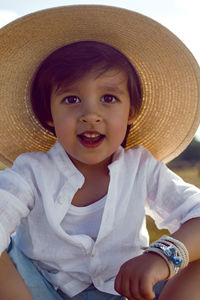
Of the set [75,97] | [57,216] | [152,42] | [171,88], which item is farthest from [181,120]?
[57,216]

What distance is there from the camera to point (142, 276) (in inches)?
51.0

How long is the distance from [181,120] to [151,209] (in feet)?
1.50

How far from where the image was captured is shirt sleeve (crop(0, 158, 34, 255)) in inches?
60.7

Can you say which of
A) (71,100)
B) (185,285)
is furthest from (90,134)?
(185,285)

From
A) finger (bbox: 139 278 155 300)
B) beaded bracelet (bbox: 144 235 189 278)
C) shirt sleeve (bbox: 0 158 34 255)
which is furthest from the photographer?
shirt sleeve (bbox: 0 158 34 255)

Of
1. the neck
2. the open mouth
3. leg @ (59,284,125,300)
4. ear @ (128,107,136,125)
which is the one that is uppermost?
ear @ (128,107,136,125)

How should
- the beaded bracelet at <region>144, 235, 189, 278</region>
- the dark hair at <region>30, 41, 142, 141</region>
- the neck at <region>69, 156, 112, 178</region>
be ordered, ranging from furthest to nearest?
the neck at <region>69, 156, 112, 178</region>
the dark hair at <region>30, 41, 142, 141</region>
the beaded bracelet at <region>144, 235, 189, 278</region>

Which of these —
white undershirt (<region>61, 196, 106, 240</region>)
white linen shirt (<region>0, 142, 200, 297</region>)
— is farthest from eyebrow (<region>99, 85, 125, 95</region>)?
white undershirt (<region>61, 196, 106, 240</region>)

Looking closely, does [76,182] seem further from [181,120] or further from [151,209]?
[181,120]

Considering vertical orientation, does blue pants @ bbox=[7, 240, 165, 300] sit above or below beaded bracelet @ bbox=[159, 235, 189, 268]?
below

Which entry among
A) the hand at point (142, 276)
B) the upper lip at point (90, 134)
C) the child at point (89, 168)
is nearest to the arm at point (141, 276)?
the hand at point (142, 276)

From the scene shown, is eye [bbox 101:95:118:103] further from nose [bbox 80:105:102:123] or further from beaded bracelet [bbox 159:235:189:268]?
beaded bracelet [bbox 159:235:189:268]

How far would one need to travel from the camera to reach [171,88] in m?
1.94

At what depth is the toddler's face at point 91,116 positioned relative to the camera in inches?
65.9
